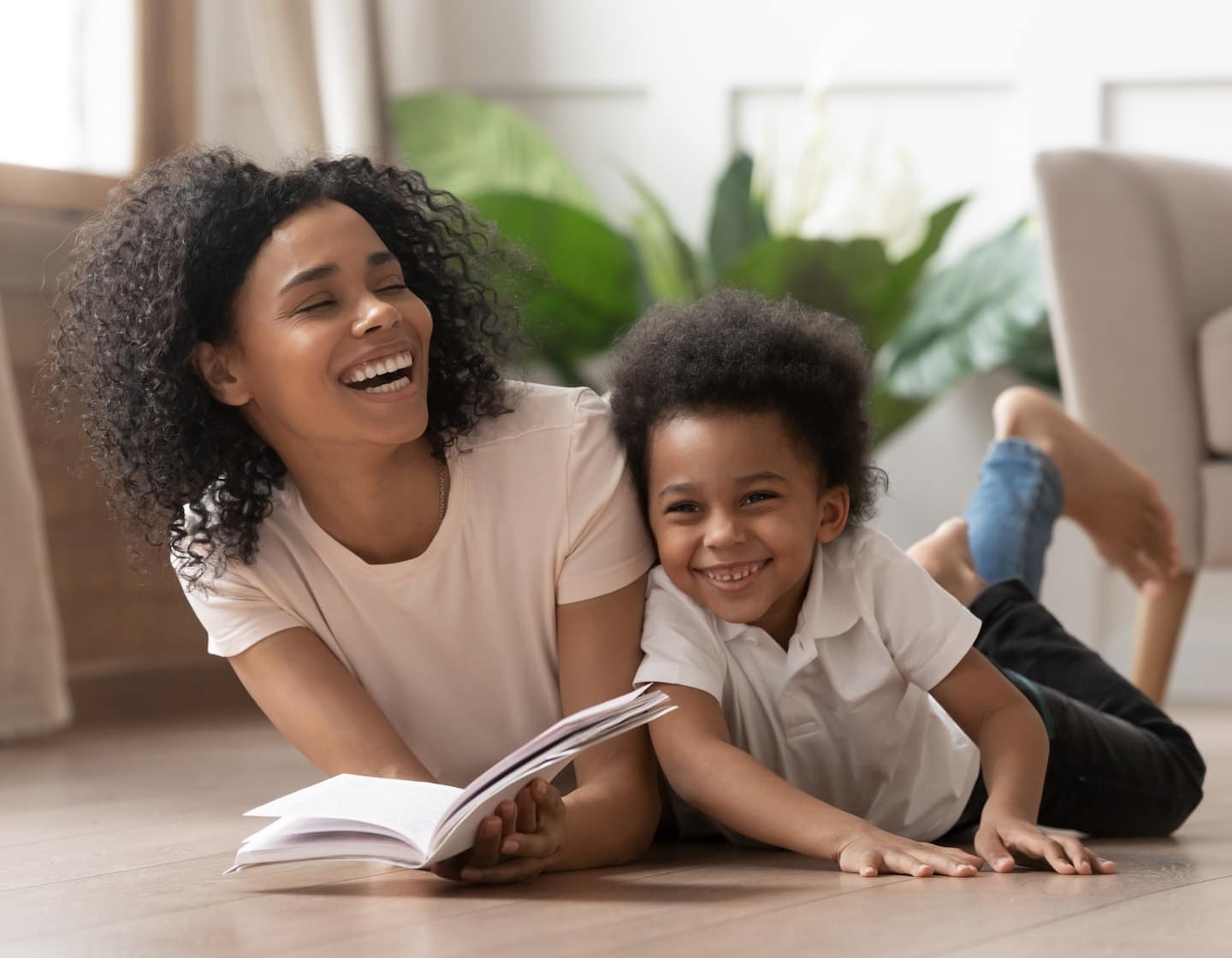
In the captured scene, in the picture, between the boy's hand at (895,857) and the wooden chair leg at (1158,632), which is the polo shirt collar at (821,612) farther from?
the wooden chair leg at (1158,632)

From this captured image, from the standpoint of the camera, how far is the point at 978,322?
3125mm

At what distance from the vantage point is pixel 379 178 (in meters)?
1.46

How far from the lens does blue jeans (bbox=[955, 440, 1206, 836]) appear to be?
1462 millimetres

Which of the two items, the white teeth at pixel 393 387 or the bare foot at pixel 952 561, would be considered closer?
the white teeth at pixel 393 387

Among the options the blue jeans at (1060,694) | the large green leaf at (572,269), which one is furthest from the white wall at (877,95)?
the blue jeans at (1060,694)

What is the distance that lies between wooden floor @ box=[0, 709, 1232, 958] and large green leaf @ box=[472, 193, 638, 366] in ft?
5.75

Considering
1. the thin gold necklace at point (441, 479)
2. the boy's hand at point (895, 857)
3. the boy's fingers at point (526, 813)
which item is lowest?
the boy's hand at point (895, 857)

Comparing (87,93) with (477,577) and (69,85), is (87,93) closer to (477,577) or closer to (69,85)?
(69,85)

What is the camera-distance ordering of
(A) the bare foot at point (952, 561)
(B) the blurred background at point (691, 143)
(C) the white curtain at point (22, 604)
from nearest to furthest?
(A) the bare foot at point (952, 561) → (C) the white curtain at point (22, 604) → (B) the blurred background at point (691, 143)

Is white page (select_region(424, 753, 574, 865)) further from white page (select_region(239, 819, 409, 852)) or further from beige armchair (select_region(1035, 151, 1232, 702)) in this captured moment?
beige armchair (select_region(1035, 151, 1232, 702))

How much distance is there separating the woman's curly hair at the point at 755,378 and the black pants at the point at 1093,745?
0.89 ft

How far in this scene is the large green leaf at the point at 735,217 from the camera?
3.23 metres

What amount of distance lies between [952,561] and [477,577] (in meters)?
0.64

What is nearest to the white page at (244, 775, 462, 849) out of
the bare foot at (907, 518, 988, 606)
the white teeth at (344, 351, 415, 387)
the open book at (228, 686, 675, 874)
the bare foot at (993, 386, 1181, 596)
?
the open book at (228, 686, 675, 874)
